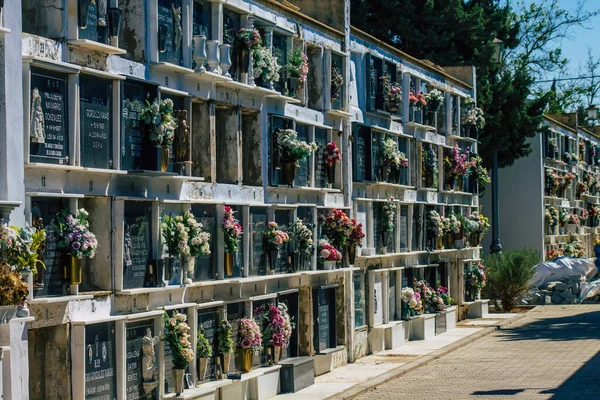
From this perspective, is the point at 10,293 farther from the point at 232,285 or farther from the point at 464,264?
the point at 464,264

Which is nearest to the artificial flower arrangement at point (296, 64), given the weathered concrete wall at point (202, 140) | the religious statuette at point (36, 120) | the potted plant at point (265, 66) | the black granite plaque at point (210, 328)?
the potted plant at point (265, 66)

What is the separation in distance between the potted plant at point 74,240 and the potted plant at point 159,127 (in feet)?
6.93

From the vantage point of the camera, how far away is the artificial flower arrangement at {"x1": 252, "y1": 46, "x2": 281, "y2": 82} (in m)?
18.0

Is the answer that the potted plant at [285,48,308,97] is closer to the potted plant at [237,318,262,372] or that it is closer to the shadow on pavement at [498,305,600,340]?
the potted plant at [237,318,262,372]

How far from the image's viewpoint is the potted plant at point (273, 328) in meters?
18.3

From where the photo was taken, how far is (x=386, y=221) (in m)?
25.5

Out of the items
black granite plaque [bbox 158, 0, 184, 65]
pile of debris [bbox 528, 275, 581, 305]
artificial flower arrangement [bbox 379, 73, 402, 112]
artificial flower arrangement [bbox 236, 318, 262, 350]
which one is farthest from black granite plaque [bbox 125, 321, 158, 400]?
pile of debris [bbox 528, 275, 581, 305]

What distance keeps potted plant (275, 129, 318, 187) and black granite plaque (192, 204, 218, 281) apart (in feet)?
9.39

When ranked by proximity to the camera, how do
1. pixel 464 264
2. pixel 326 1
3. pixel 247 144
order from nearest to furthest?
pixel 247 144, pixel 326 1, pixel 464 264

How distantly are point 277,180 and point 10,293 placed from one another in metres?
9.04

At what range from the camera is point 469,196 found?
33312 mm

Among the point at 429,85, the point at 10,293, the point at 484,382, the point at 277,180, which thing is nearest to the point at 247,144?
the point at 277,180

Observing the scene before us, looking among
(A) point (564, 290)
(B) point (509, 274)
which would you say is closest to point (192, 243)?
(B) point (509, 274)

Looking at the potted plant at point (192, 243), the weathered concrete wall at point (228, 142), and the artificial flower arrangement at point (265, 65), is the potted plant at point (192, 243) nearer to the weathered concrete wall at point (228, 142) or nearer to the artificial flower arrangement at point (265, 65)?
the weathered concrete wall at point (228, 142)
